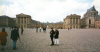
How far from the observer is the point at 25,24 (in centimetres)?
7888

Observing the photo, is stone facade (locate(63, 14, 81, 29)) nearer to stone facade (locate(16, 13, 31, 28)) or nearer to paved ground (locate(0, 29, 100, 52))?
stone facade (locate(16, 13, 31, 28))

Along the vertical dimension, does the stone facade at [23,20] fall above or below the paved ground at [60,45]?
above

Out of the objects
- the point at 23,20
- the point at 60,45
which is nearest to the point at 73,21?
the point at 23,20

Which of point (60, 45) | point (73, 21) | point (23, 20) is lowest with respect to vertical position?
point (60, 45)

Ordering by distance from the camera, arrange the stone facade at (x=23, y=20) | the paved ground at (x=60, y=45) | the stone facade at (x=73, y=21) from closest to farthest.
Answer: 1. the paved ground at (x=60, y=45)
2. the stone facade at (x=23, y=20)
3. the stone facade at (x=73, y=21)

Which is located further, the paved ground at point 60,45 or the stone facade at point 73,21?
the stone facade at point 73,21

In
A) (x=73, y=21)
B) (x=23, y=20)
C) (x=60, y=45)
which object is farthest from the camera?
(x=73, y=21)

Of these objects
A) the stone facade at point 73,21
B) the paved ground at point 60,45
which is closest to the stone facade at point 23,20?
the stone facade at point 73,21

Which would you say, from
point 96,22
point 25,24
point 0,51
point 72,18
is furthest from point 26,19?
point 0,51

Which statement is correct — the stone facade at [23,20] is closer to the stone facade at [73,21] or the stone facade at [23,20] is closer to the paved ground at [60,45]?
the stone facade at [73,21]

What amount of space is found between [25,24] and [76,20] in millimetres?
42691

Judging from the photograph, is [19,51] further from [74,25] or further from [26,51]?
[74,25]

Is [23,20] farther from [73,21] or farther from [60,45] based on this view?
[60,45]

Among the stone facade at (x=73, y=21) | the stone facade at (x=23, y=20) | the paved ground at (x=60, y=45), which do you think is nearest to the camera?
the paved ground at (x=60, y=45)
